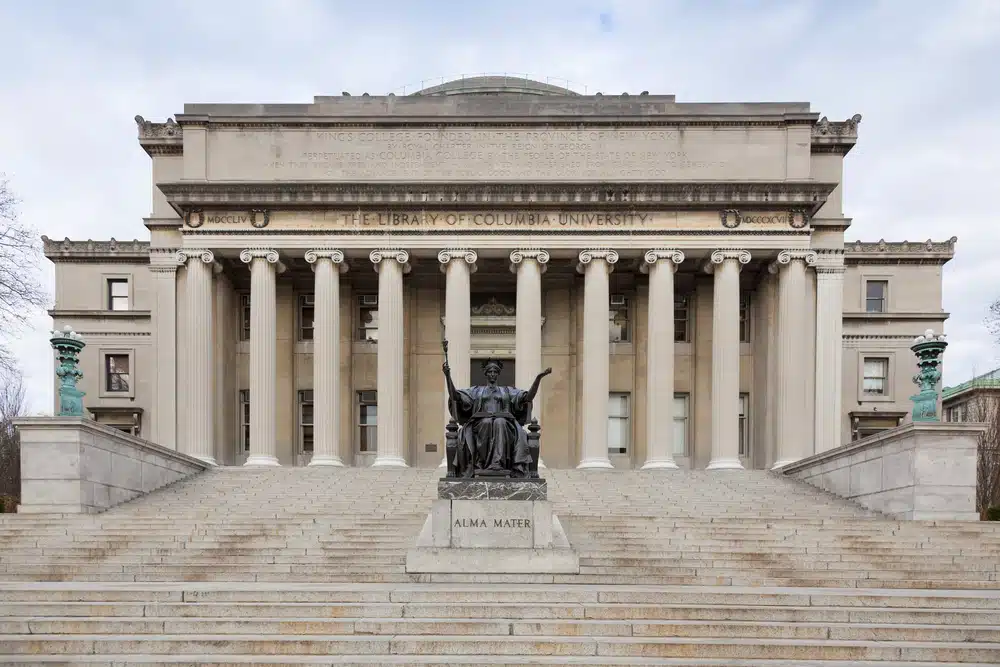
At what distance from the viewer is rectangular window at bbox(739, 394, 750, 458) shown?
41.7 m

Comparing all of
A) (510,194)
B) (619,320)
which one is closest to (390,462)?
(510,194)

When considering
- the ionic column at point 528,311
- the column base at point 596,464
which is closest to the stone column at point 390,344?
the ionic column at point 528,311

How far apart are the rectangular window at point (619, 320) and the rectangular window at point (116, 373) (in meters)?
22.9

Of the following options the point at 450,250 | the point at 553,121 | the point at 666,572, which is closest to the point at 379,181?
the point at 450,250

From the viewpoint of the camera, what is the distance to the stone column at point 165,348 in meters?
39.1

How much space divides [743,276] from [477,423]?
Answer: 77.5 feet

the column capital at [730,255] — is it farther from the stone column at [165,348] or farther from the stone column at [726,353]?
the stone column at [165,348]

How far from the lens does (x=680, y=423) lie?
42375 millimetres

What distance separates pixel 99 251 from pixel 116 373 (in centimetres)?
599

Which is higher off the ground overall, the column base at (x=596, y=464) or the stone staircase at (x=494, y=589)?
the stone staircase at (x=494, y=589)

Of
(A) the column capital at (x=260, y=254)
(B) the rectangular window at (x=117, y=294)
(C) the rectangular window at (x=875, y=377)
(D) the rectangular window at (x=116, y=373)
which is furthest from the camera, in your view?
(B) the rectangular window at (x=117, y=294)

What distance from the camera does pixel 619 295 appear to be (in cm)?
4253

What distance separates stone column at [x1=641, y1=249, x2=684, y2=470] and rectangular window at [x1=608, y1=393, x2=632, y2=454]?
429 cm

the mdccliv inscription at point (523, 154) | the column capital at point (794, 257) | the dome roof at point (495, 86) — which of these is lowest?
the column capital at point (794, 257)
